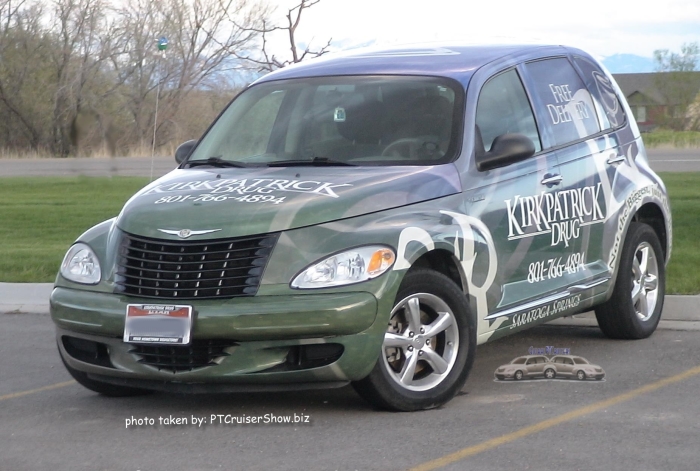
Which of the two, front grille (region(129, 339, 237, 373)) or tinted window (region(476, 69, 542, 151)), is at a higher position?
tinted window (region(476, 69, 542, 151))

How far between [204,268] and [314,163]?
47.1 inches

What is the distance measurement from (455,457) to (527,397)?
4.40 feet

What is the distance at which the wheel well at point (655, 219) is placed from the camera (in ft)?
26.8

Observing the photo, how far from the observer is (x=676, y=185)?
61.0 feet

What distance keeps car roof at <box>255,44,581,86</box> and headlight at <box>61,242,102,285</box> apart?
1.96m

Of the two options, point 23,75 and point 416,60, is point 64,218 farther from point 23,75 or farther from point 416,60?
point 23,75

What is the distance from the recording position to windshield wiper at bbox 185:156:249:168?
6.86 metres

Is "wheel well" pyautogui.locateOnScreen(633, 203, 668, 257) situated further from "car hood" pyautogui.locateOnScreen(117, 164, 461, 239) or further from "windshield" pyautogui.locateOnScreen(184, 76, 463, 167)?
"car hood" pyautogui.locateOnScreen(117, 164, 461, 239)

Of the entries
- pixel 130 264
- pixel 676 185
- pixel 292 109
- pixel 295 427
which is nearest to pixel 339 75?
pixel 292 109

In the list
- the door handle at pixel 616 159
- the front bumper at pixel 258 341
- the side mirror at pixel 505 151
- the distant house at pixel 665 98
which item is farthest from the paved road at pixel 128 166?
the distant house at pixel 665 98

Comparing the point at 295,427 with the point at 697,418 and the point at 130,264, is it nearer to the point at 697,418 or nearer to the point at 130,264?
the point at 130,264

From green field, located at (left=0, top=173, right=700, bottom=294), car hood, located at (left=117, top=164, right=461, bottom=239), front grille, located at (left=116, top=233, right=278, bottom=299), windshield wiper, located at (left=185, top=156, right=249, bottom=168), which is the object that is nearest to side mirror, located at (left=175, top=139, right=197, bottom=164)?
windshield wiper, located at (left=185, top=156, right=249, bottom=168)

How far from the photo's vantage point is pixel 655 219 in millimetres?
8281

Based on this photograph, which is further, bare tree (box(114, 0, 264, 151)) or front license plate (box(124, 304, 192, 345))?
bare tree (box(114, 0, 264, 151))
